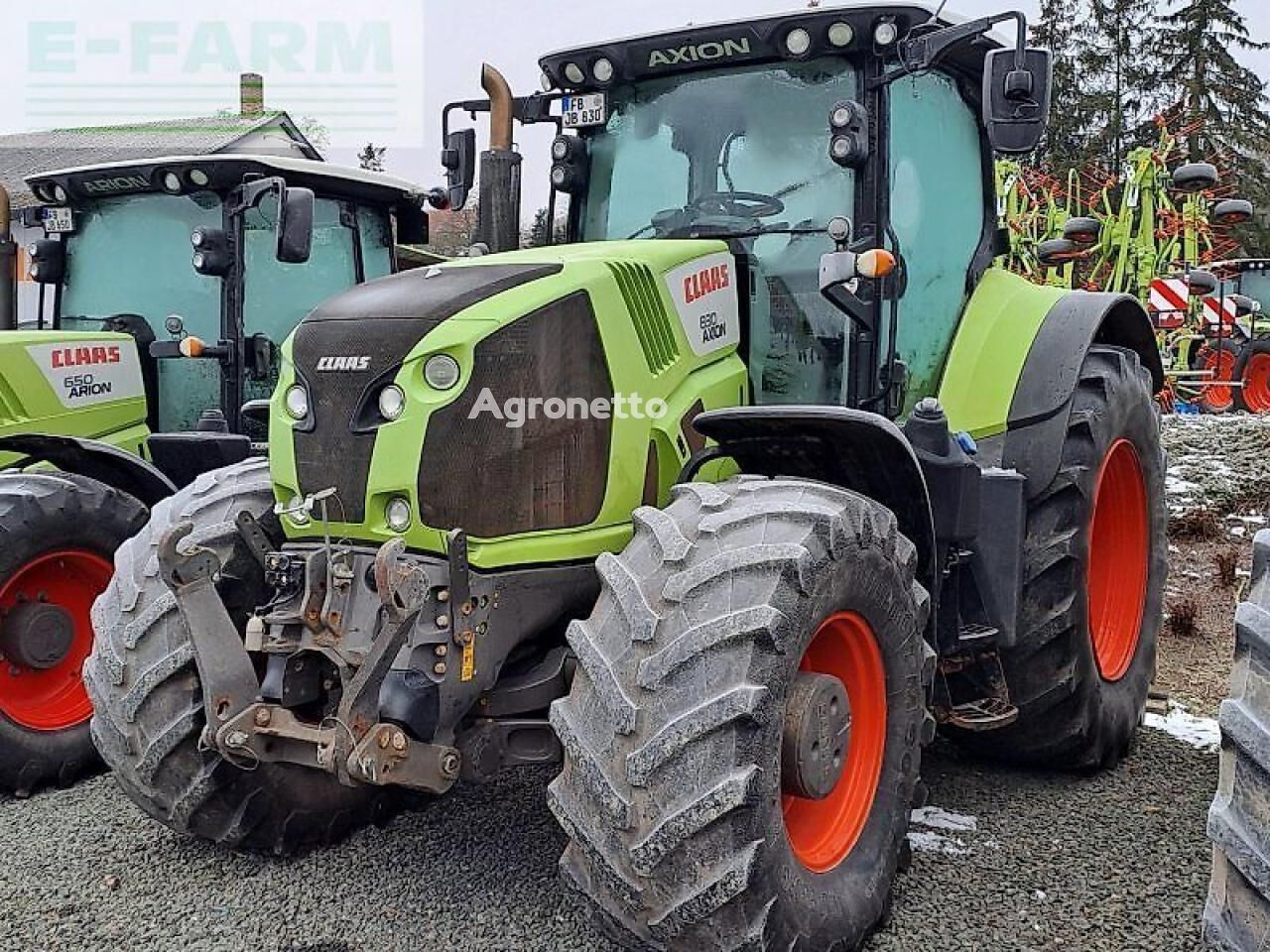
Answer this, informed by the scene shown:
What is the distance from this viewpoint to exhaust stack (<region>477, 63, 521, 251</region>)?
4070 millimetres

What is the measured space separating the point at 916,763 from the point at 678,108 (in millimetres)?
2218

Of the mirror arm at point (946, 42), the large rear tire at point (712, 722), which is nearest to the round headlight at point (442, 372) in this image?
the large rear tire at point (712, 722)

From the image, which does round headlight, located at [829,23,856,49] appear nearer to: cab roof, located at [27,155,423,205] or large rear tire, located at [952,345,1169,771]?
large rear tire, located at [952,345,1169,771]

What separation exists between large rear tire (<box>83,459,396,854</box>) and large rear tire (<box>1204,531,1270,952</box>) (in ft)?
7.80

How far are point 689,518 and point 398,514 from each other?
709mm

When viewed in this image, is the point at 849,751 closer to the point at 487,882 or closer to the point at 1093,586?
the point at 487,882

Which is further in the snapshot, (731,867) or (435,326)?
(435,326)

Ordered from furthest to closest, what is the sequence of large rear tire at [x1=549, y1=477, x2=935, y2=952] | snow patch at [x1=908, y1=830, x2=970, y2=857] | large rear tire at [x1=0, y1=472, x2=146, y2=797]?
large rear tire at [x1=0, y1=472, x2=146, y2=797] < snow patch at [x1=908, y1=830, x2=970, y2=857] < large rear tire at [x1=549, y1=477, x2=935, y2=952]

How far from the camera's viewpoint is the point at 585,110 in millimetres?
4348

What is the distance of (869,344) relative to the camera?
3.96 metres

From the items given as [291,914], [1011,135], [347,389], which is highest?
[1011,135]

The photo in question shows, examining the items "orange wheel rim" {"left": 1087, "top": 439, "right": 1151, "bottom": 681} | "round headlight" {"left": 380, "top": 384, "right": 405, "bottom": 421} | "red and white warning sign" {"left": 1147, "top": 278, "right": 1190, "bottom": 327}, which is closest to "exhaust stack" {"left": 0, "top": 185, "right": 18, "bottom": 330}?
"round headlight" {"left": 380, "top": 384, "right": 405, "bottom": 421}

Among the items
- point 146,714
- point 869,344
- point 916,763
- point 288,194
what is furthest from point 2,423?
point 916,763

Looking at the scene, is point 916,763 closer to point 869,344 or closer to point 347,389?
point 869,344
